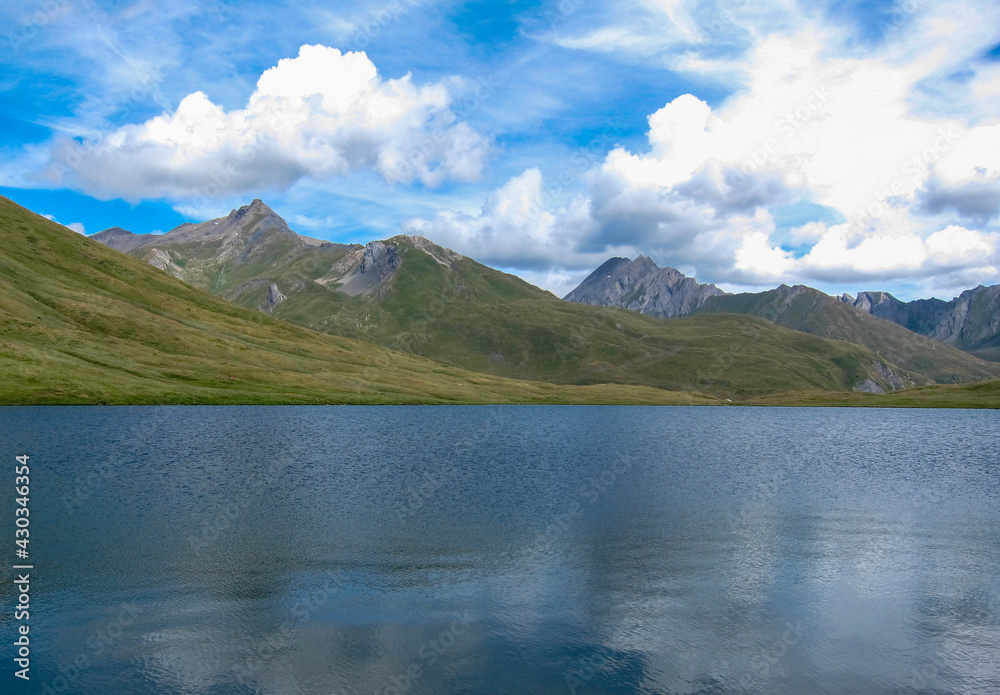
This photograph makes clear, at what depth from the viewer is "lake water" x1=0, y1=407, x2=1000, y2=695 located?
71.8 ft

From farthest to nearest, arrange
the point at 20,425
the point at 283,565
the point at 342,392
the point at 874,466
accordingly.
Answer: the point at 342,392 < the point at 20,425 < the point at 874,466 < the point at 283,565

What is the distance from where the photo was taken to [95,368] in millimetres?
148750

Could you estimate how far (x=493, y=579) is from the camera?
3141 centimetres

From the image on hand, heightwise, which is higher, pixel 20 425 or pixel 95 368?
pixel 95 368

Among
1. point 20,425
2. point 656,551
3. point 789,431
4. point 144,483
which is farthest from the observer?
point 789,431

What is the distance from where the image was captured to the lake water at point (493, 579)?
21.9m

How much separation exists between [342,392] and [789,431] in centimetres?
12232

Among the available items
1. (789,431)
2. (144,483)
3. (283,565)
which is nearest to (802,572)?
(283,565)

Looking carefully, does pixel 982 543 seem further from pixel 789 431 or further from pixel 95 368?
pixel 95 368

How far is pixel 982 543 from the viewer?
4128 centimetres

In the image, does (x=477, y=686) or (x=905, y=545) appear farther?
(x=905, y=545)

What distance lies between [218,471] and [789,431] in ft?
414

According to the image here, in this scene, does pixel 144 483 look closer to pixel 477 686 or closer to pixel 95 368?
pixel 477 686

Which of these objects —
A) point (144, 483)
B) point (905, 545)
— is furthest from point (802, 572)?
point (144, 483)
